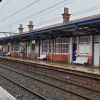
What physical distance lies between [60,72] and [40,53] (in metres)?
16.6

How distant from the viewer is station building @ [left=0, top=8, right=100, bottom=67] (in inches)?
909

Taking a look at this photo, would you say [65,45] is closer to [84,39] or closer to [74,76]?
[84,39]

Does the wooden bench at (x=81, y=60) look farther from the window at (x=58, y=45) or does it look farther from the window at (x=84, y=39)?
the window at (x=58, y=45)

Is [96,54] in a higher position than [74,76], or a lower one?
higher

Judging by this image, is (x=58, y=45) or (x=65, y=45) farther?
(x=58, y=45)

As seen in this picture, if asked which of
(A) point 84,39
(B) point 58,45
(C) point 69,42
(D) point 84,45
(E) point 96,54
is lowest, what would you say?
(E) point 96,54

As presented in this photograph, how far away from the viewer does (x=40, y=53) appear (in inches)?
1437

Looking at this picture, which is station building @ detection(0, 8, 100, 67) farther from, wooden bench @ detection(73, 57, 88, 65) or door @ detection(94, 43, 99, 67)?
wooden bench @ detection(73, 57, 88, 65)

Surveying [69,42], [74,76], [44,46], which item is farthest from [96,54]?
[44,46]

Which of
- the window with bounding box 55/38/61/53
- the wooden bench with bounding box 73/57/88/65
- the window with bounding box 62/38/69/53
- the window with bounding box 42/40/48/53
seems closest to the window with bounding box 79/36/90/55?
the wooden bench with bounding box 73/57/88/65

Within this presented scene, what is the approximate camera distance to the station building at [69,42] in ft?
75.7

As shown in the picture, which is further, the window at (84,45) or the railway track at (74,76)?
the window at (84,45)

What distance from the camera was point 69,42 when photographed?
29.0 m

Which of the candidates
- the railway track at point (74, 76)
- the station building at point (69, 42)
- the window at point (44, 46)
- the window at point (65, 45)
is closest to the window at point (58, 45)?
the station building at point (69, 42)
